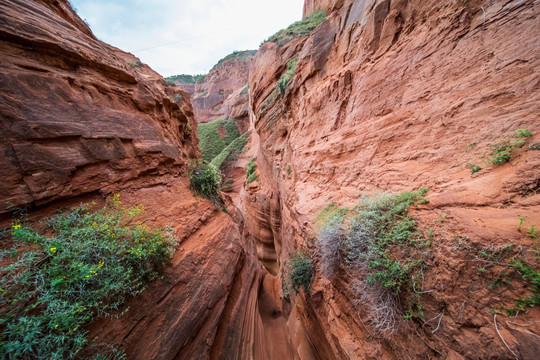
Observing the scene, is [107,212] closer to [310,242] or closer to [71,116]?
[71,116]

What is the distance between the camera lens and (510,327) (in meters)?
1.33

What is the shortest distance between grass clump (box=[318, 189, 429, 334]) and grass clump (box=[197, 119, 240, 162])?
67.6 ft

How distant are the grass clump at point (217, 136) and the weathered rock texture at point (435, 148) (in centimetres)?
1798

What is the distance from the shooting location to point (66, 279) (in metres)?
1.63

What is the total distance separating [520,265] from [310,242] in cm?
275

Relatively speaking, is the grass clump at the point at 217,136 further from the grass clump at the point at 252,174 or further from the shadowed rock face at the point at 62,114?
the shadowed rock face at the point at 62,114

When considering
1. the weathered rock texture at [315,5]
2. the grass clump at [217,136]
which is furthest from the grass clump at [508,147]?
the grass clump at [217,136]

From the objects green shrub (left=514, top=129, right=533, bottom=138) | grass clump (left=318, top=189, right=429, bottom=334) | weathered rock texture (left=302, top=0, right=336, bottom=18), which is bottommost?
grass clump (left=318, top=189, right=429, bottom=334)

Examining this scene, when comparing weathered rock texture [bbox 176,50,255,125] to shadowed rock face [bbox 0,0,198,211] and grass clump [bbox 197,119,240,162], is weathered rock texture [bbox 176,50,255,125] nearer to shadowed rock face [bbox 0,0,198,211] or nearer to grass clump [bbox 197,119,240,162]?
grass clump [bbox 197,119,240,162]

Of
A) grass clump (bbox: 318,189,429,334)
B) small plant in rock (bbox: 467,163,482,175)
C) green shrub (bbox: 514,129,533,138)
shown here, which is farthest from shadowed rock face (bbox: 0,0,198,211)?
green shrub (bbox: 514,129,533,138)

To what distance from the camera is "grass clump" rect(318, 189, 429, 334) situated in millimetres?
1928

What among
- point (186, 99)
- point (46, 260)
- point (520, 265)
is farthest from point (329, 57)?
point (46, 260)

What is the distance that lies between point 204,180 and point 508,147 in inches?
205

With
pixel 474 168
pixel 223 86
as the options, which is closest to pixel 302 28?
pixel 474 168
